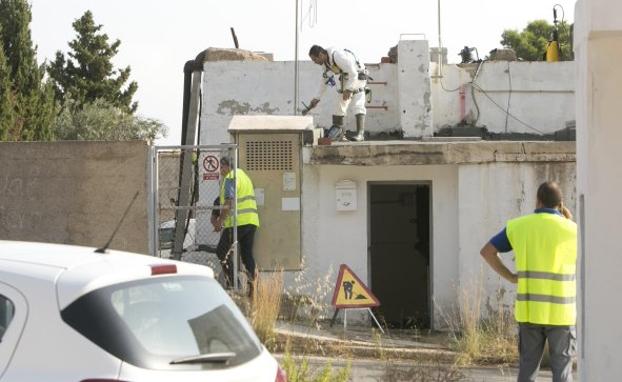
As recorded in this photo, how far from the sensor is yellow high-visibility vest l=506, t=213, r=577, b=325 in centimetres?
700

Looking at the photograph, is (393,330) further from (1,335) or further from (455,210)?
(1,335)

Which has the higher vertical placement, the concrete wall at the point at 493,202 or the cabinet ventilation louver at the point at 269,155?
the cabinet ventilation louver at the point at 269,155

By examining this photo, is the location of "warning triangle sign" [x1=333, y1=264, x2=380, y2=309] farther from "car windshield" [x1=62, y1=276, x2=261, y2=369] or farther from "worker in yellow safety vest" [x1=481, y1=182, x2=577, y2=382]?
"car windshield" [x1=62, y1=276, x2=261, y2=369]

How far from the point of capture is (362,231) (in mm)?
12945

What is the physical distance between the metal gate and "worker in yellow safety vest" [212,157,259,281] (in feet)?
0.20

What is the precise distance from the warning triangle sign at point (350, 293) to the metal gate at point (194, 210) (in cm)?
129

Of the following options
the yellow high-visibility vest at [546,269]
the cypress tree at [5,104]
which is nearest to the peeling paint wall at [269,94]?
the cypress tree at [5,104]

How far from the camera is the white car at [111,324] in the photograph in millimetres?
3918

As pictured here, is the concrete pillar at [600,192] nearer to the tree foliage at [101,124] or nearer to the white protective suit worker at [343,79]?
the white protective suit worker at [343,79]

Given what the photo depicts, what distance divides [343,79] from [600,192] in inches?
299

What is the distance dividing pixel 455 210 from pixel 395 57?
6.90 metres

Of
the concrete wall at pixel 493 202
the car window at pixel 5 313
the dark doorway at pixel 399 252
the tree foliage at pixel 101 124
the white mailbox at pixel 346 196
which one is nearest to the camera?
the car window at pixel 5 313

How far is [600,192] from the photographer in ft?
22.9

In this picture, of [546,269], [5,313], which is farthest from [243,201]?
[5,313]
